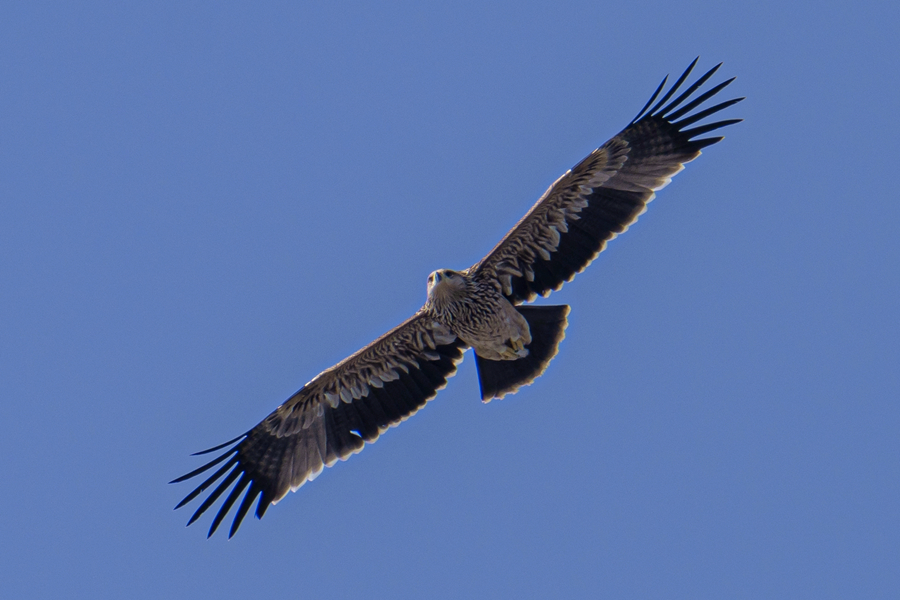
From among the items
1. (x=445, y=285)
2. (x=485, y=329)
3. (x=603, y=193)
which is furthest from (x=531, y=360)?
(x=603, y=193)

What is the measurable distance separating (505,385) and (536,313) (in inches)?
39.0

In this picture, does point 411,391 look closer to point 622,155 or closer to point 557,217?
point 557,217

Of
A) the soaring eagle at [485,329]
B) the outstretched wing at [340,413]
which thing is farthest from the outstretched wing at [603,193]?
the outstretched wing at [340,413]

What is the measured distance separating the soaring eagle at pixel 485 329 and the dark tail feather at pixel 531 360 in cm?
1

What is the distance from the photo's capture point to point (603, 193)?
13.6 m

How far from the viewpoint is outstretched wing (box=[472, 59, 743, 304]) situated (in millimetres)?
13500

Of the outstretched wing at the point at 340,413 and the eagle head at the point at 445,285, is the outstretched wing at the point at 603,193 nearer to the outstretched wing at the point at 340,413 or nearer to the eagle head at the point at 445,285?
the eagle head at the point at 445,285

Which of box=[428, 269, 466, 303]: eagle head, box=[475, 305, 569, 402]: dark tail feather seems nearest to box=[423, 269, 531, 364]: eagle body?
box=[428, 269, 466, 303]: eagle head

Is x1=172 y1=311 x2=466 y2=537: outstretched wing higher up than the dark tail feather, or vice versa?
x1=172 y1=311 x2=466 y2=537: outstretched wing

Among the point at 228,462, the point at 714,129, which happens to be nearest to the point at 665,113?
the point at 714,129

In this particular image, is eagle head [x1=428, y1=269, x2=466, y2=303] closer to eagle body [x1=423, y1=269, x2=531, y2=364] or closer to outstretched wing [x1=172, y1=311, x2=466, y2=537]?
eagle body [x1=423, y1=269, x2=531, y2=364]

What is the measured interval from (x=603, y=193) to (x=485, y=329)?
211 cm

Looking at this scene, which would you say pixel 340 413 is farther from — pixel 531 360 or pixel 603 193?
pixel 603 193

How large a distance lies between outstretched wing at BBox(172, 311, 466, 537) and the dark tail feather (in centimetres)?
49
